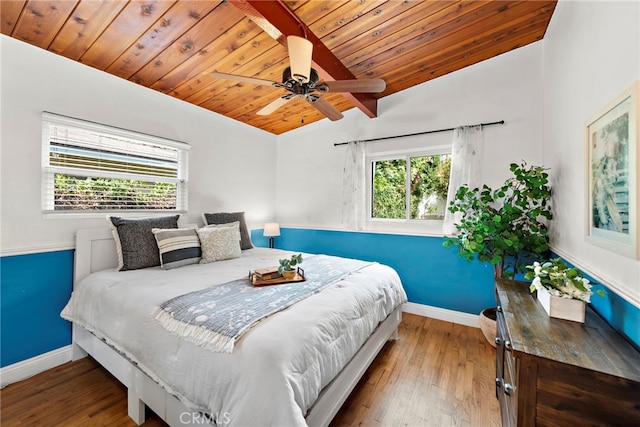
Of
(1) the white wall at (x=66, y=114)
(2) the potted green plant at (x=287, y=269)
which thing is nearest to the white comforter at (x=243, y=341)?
(2) the potted green plant at (x=287, y=269)

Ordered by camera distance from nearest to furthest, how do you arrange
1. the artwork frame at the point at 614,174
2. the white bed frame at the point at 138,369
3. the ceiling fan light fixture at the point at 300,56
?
the artwork frame at the point at 614,174 → the white bed frame at the point at 138,369 → the ceiling fan light fixture at the point at 300,56

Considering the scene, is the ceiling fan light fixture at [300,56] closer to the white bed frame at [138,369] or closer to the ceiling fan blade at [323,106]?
the ceiling fan blade at [323,106]

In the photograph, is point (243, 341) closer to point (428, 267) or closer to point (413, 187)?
Result: point (428, 267)

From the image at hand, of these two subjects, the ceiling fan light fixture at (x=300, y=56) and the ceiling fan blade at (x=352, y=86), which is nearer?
the ceiling fan light fixture at (x=300, y=56)

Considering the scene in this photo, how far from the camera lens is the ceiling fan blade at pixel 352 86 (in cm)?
183

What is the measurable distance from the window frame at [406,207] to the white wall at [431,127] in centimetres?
12

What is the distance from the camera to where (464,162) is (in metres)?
2.80

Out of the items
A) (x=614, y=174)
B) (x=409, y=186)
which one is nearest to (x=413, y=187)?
(x=409, y=186)

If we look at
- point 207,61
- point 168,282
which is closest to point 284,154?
point 207,61

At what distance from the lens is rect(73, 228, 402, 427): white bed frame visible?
131cm

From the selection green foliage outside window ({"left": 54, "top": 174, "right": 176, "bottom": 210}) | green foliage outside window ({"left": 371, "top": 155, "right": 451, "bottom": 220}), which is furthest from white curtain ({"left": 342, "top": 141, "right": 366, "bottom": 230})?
green foliage outside window ({"left": 54, "top": 174, "right": 176, "bottom": 210})

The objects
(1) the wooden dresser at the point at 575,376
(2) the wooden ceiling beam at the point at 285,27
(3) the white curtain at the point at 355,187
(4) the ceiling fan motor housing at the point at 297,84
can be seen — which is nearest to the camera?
(1) the wooden dresser at the point at 575,376

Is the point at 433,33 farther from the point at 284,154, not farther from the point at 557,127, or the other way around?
the point at 284,154

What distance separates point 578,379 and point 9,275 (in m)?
3.27
